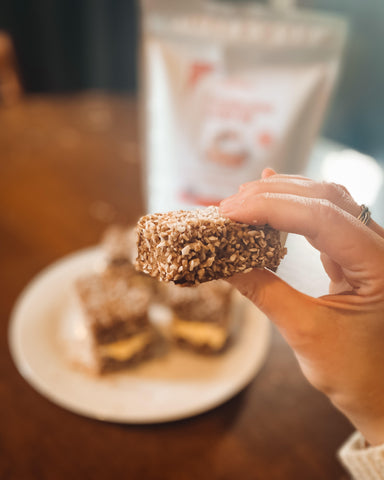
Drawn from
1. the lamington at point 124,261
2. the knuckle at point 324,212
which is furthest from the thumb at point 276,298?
the lamington at point 124,261

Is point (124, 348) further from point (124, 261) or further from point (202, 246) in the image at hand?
point (202, 246)

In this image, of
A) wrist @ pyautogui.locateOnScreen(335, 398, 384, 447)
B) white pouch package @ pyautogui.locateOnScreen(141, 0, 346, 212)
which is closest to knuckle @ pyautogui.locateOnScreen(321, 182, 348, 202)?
wrist @ pyautogui.locateOnScreen(335, 398, 384, 447)

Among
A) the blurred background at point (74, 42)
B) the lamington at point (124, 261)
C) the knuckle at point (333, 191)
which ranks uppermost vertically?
the knuckle at point (333, 191)

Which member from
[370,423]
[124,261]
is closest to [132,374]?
[124,261]

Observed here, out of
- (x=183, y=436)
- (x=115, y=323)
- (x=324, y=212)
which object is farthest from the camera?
(x=115, y=323)

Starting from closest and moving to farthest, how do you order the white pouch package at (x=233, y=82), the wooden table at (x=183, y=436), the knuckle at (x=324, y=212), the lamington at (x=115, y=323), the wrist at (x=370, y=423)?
the knuckle at (x=324, y=212)
the wrist at (x=370, y=423)
the wooden table at (x=183, y=436)
the lamington at (x=115, y=323)
the white pouch package at (x=233, y=82)

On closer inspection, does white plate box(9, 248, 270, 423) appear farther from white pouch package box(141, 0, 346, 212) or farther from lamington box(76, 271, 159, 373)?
white pouch package box(141, 0, 346, 212)

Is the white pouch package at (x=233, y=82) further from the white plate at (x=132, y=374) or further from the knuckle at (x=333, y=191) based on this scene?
the knuckle at (x=333, y=191)
